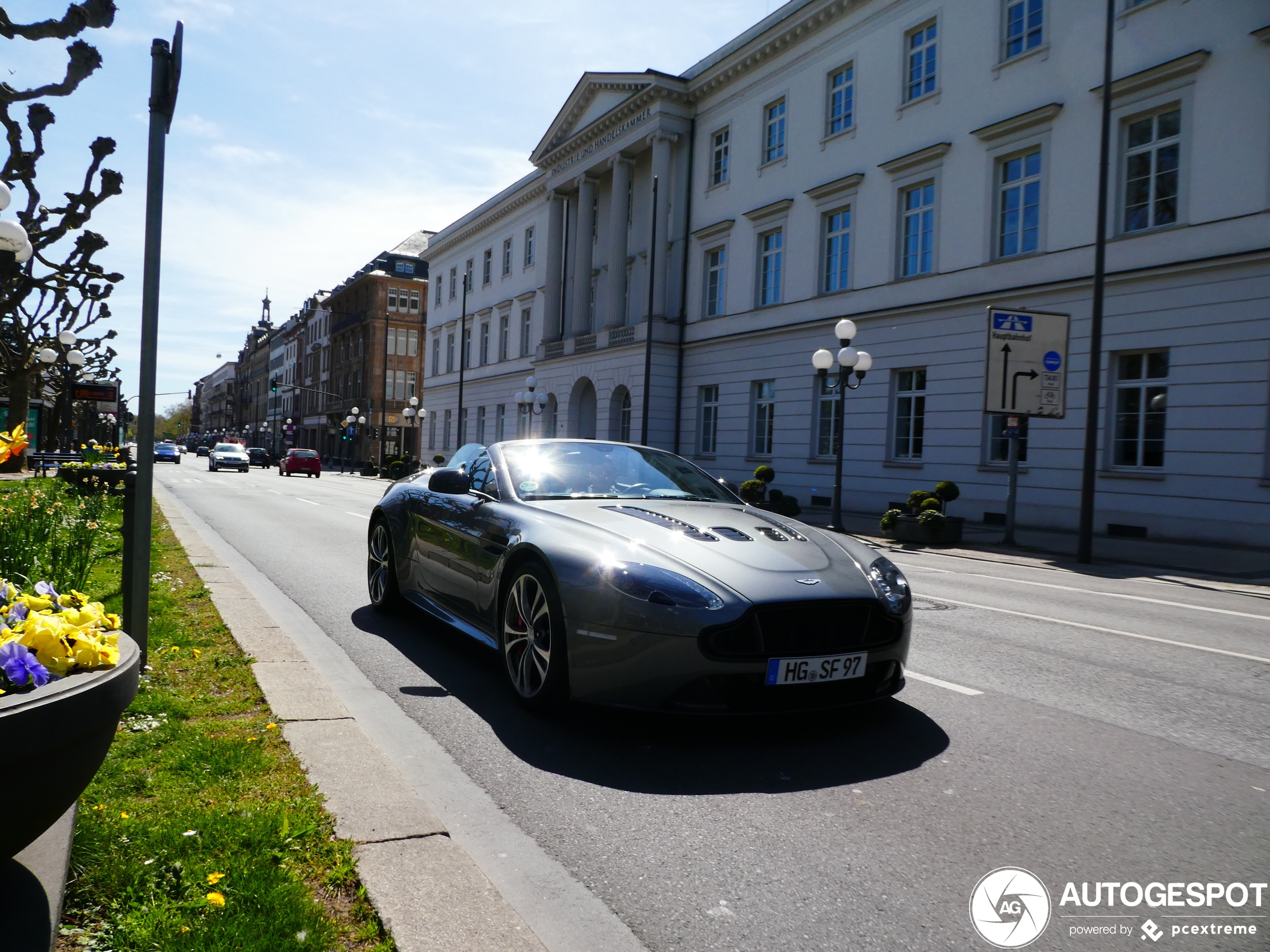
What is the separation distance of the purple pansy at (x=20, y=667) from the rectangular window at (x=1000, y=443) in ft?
69.5

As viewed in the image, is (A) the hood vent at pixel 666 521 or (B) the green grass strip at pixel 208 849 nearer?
(B) the green grass strip at pixel 208 849

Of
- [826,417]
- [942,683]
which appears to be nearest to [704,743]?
[942,683]

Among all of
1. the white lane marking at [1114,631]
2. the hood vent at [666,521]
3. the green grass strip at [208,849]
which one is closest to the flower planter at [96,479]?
the green grass strip at [208,849]

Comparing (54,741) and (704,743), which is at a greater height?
(54,741)

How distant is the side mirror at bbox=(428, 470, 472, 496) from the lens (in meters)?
5.74

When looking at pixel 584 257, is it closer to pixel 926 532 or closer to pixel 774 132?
pixel 774 132

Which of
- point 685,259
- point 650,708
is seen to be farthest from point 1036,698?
point 685,259

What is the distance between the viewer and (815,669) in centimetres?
414

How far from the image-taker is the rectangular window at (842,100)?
2683 centimetres

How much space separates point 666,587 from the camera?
13.6 ft

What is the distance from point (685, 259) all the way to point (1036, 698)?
30067 millimetres

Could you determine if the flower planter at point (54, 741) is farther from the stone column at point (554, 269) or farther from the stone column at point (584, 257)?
the stone column at point (554, 269)

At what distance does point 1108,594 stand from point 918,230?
15.5m

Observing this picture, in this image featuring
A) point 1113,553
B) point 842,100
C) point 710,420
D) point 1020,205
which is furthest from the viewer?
point 710,420
